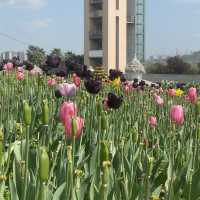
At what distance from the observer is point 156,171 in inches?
113

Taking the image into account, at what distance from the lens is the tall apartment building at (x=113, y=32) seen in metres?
65.7

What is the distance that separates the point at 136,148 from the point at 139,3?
6683 cm

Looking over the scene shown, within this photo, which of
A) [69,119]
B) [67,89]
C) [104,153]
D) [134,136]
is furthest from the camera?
[67,89]

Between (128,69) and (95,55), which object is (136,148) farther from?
(95,55)

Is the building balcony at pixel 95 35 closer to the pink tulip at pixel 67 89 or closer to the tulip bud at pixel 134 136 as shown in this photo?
the pink tulip at pixel 67 89

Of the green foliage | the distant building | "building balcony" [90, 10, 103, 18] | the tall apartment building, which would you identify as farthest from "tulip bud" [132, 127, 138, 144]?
"building balcony" [90, 10, 103, 18]

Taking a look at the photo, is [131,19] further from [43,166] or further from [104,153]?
[43,166]

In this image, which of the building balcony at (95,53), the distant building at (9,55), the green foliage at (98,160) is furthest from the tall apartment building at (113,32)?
the green foliage at (98,160)

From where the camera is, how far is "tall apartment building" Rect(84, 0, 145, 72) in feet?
216

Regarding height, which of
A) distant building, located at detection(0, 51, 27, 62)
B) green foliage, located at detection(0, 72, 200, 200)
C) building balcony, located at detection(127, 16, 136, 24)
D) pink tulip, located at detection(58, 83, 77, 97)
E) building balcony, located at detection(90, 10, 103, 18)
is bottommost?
green foliage, located at detection(0, 72, 200, 200)

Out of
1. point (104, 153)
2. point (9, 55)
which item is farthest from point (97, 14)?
point (104, 153)

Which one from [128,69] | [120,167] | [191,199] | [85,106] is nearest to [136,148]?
[120,167]

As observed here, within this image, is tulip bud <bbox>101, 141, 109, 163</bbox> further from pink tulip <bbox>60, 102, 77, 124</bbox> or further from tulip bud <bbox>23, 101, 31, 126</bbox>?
pink tulip <bbox>60, 102, 77, 124</bbox>

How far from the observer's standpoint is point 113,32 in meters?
66.0
